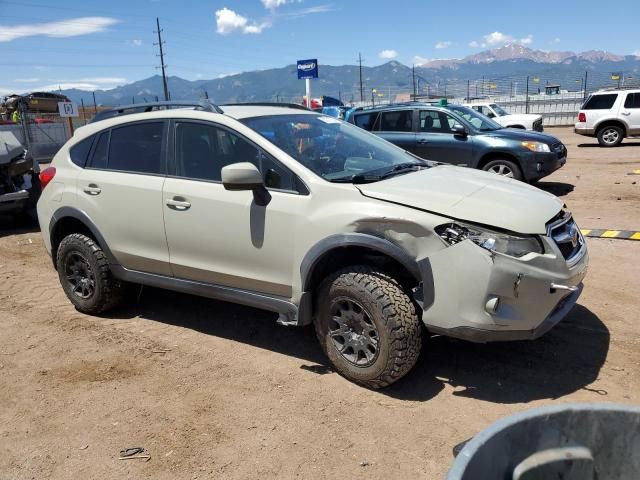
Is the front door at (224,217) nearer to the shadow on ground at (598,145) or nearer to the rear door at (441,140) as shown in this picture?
the rear door at (441,140)

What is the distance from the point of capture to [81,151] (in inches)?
→ 196

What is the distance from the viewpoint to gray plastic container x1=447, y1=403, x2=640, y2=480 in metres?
1.48

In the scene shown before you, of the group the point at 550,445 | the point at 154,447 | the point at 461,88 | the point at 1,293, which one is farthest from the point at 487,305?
the point at 461,88

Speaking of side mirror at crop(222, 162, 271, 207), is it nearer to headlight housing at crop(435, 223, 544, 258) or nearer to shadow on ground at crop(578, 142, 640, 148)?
headlight housing at crop(435, 223, 544, 258)

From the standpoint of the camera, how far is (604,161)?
48.4ft

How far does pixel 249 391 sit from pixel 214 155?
1750mm

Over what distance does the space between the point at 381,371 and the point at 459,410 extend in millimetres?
521

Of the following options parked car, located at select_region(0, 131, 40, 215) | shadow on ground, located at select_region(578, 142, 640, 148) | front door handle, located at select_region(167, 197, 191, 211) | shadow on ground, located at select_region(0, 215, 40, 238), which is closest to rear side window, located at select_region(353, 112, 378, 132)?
parked car, located at select_region(0, 131, 40, 215)

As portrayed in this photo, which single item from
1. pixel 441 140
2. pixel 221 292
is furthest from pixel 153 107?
pixel 441 140

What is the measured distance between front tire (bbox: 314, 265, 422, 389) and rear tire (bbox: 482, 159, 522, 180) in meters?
7.14

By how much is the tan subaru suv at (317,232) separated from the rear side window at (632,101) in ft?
53.8

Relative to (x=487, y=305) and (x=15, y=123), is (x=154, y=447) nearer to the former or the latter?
(x=487, y=305)

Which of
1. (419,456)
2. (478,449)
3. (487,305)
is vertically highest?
(478,449)

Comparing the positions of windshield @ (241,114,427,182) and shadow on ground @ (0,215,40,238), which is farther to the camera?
shadow on ground @ (0,215,40,238)
